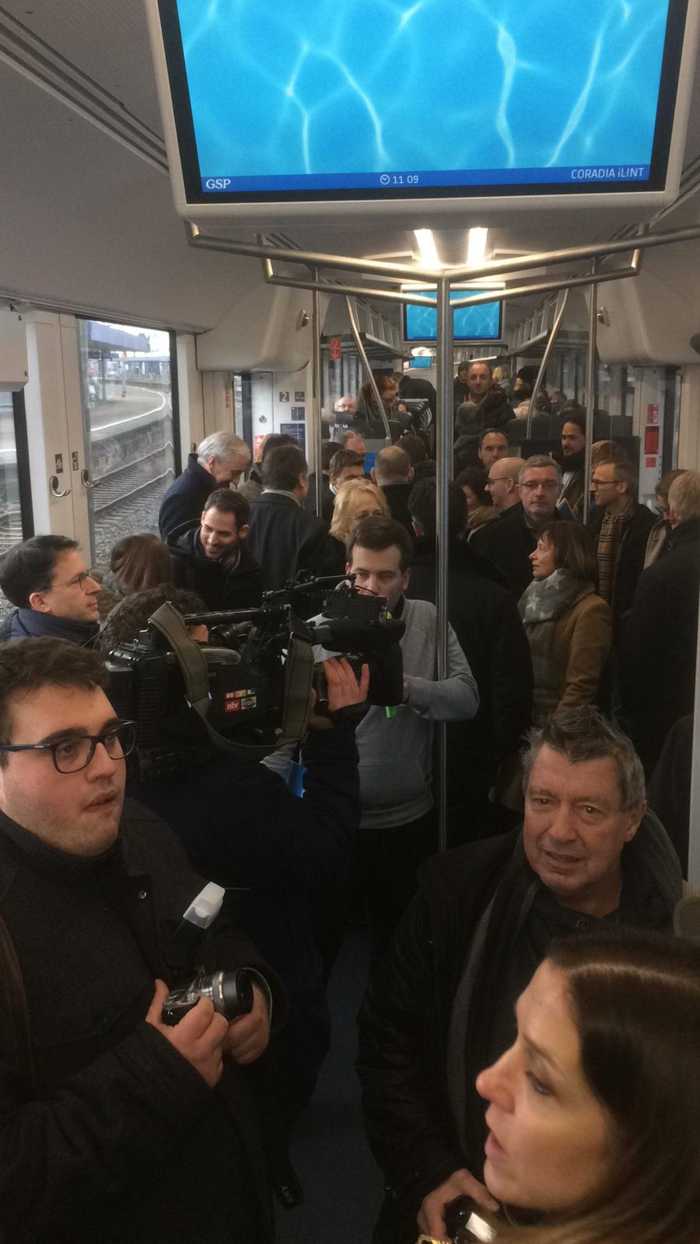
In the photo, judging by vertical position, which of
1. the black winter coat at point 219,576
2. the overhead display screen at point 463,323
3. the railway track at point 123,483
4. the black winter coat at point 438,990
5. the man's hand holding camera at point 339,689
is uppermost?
the overhead display screen at point 463,323

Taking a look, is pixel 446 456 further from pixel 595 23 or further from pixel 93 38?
pixel 93 38

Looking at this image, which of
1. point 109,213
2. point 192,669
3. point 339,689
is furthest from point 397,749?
point 109,213

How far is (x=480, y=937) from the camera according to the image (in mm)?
1909

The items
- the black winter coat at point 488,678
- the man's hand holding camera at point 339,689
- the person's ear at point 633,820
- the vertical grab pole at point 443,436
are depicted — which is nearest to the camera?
the person's ear at point 633,820

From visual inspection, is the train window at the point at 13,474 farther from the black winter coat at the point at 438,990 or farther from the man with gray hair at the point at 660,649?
the black winter coat at the point at 438,990

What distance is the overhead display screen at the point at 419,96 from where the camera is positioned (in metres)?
1.77

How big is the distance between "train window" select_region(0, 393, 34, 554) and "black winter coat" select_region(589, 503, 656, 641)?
3.08 metres

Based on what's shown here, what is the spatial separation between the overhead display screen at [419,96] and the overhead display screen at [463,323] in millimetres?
6683

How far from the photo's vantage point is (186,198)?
6.45 feet

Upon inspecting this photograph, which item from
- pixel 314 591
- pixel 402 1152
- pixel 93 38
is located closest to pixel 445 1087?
pixel 402 1152

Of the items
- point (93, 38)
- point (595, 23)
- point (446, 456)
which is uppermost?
point (93, 38)

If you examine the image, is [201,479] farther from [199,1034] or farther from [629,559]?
[199,1034]

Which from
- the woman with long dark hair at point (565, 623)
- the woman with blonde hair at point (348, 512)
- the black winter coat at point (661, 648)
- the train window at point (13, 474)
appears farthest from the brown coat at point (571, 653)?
the train window at point (13, 474)

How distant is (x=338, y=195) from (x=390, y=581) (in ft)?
4.57
